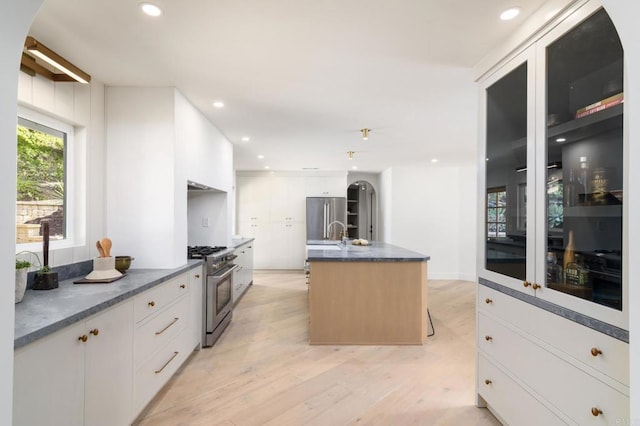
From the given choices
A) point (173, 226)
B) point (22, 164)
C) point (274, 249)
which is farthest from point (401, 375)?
point (274, 249)

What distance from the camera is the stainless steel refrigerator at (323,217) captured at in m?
7.14

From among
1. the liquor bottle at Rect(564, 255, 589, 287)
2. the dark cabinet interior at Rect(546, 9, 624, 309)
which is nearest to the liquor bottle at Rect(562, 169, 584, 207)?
the dark cabinet interior at Rect(546, 9, 624, 309)

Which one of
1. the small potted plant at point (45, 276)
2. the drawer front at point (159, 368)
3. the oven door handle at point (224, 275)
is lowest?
the drawer front at point (159, 368)

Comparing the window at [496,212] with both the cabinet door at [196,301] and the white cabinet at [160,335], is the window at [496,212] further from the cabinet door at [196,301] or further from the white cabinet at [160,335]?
the cabinet door at [196,301]

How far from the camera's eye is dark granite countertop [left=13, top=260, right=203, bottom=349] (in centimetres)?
124

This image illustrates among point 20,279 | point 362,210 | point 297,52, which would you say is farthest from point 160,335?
point 362,210

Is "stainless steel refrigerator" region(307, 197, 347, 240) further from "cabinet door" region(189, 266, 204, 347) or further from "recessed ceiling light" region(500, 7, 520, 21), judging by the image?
"recessed ceiling light" region(500, 7, 520, 21)

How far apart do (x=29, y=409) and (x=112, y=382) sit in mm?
512

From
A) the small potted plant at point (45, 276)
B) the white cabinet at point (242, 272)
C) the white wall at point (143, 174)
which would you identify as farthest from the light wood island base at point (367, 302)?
the small potted plant at point (45, 276)

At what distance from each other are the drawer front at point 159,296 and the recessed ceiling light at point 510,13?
2.58 m

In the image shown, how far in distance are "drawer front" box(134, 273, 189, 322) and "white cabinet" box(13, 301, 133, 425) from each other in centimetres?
10

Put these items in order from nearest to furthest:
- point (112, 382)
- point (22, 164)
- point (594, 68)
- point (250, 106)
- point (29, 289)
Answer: point (594, 68) < point (112, 382) < point (29, 289) < point (22, 164) < point (250, 106)

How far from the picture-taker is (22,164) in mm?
2010

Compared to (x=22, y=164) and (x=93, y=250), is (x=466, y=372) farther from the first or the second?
(x=22, y=164)
